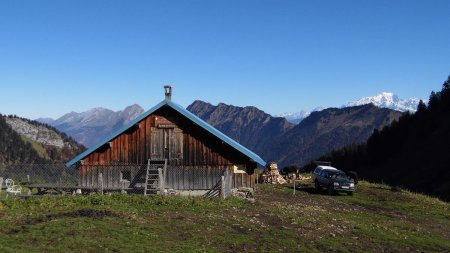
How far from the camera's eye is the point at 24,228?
62.3 ft

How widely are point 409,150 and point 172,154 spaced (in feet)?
468

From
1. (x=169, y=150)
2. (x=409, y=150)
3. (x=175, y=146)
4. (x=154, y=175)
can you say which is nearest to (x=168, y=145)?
(x=169, y=150)

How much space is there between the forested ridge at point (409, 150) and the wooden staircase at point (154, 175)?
366 feet

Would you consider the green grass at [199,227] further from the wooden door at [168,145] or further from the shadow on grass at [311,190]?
the shadow on grass at [311,190]

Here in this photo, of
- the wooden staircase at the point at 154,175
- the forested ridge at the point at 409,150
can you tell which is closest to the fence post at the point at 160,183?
the wooden staircase at the point at 154,175

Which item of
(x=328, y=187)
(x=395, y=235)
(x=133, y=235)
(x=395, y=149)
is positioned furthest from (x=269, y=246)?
(x=395, y=149)

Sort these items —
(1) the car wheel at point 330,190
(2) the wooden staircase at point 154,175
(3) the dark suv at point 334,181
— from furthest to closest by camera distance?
(1) the car wheel at point 330,190 < (3) the dark suv at point 334,181 < (2) the wooden staircase at point 154,175

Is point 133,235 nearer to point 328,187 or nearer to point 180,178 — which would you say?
point 180,178

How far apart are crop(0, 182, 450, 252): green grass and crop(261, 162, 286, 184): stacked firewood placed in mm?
20297

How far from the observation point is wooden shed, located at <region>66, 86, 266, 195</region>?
33.2 metres

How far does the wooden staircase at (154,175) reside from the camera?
105 feet

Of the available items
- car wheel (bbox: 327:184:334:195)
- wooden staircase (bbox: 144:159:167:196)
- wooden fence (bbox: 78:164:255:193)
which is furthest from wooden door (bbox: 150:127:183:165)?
car wheel (bbox: 327:184:334:195)

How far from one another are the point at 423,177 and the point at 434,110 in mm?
48713

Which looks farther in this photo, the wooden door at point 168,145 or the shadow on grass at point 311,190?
the shadow on grass at point 311,190
